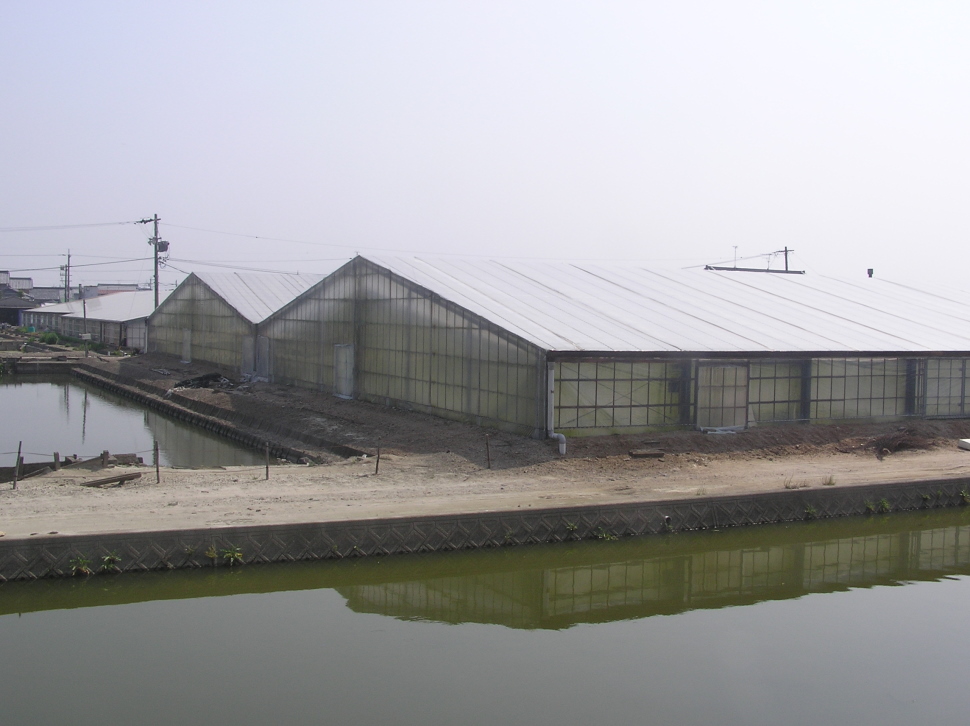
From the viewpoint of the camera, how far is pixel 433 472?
60.4ft

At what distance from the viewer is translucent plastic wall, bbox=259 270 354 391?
31.1m

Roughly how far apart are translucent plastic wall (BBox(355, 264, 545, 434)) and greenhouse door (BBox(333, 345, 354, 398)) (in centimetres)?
46

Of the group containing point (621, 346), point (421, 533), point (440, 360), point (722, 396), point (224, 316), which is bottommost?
point (421, 533)

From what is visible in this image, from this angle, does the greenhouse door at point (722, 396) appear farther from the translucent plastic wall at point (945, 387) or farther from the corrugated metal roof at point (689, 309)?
the translucent plastic wall at point (945, 387)

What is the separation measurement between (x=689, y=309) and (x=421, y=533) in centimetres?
1520

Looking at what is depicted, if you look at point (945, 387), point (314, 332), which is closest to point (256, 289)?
point (314, 332)

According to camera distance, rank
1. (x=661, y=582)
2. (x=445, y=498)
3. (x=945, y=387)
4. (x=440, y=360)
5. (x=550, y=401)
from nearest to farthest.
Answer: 1. (x=661, y=582)
2. (x=445, y=498)
3. (x=550, y=401)
4. (x=440, y=360)
5. (x=945, y=387)

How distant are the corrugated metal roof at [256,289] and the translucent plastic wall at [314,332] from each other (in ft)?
15.3

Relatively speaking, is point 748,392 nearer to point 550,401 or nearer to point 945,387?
point 550,401

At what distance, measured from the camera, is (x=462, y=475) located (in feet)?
59.6

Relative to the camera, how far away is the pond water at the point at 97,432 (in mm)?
25703

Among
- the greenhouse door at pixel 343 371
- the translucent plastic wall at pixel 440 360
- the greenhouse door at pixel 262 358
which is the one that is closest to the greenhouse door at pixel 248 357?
the greenhouse door at pixel 262 358

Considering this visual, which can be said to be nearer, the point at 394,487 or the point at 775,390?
the point at 394,487

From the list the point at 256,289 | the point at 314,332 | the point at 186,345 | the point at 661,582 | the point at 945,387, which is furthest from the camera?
the point at 186,345
